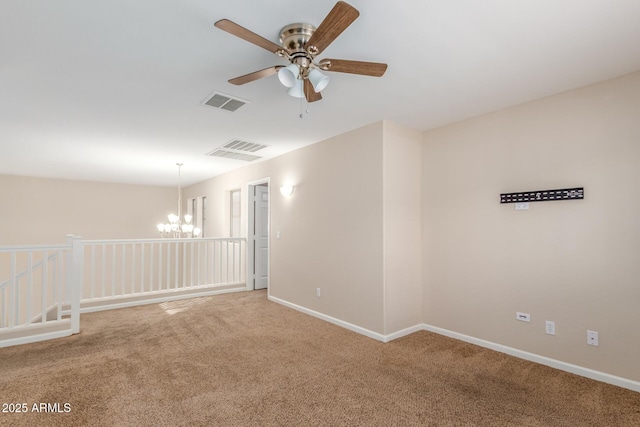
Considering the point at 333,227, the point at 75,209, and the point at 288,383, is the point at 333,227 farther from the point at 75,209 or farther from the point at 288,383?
the point at 75,209

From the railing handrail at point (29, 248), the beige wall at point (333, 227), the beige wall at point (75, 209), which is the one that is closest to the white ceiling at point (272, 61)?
the beige wall at point (333, 227)

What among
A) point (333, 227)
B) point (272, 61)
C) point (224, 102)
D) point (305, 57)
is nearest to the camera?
point (305, 57)

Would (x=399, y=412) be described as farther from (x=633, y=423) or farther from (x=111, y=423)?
(x=111, y=423)

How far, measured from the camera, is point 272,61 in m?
2.34

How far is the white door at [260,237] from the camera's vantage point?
6.20 metres

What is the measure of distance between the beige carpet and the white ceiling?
245cm

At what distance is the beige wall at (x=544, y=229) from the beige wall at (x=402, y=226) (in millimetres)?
150

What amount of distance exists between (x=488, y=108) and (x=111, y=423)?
13.4 feet

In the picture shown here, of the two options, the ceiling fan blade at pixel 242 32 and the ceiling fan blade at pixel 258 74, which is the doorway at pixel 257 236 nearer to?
the ceiling fan blade at pixel 258 74

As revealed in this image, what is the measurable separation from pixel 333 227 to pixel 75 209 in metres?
6.96

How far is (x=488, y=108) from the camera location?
324cm

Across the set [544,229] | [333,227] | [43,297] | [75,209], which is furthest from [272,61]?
[75,209]

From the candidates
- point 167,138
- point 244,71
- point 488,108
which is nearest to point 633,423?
point 488,108

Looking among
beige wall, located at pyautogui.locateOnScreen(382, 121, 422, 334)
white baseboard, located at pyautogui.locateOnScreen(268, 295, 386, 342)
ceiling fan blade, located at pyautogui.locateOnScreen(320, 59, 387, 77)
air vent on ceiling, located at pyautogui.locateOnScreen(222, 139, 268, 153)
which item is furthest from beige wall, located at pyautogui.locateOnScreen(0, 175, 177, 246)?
ceiling fan blade, located at pyautogui.locateOnScreen(320, 59, 387, 77)
